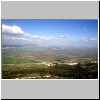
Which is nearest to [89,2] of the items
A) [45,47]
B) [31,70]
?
[45,47]

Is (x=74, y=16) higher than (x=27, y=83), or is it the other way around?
(x=74, y=16)

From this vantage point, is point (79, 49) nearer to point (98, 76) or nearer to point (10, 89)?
point (98, 76)

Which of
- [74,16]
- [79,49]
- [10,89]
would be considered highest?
[74,16]

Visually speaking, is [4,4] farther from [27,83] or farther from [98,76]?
[98,76]

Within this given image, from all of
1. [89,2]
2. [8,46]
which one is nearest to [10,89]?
[8,46]

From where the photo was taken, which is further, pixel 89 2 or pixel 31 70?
pixel 31 70

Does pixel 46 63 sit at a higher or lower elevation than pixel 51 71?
higher
